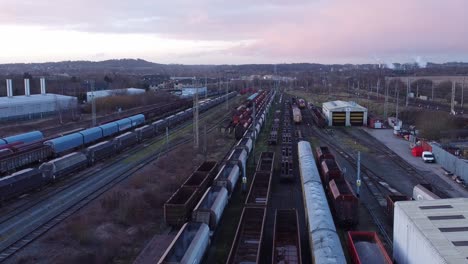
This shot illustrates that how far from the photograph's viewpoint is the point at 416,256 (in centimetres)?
1298

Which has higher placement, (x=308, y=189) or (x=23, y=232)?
(x=308, y=189)

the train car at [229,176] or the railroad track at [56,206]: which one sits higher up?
the train car at [229,176]

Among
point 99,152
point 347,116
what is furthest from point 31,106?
point 347,116

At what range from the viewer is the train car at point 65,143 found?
31.3 meters

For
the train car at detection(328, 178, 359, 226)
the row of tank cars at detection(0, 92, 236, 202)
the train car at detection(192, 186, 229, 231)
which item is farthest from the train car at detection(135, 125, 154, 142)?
the train car at detection(328, 178, 359, 226)

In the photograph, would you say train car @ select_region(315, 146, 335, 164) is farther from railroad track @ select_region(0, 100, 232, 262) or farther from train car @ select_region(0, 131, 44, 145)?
train car @ select_region(0, 131, 44, 145)

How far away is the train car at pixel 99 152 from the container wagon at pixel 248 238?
15771 mm

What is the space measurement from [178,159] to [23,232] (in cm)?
1468

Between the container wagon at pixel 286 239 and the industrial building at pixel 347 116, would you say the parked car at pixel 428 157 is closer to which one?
the container wagon at pixel 286 239

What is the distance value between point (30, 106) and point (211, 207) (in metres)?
47.2

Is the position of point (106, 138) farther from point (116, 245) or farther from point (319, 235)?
point (319, 235)

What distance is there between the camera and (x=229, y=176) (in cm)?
2309

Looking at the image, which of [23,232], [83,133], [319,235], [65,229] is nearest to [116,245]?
[65,229]

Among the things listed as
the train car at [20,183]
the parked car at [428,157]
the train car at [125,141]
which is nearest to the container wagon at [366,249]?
the train car at [20,183]
